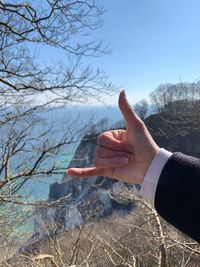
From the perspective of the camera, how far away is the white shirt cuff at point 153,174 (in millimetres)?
884

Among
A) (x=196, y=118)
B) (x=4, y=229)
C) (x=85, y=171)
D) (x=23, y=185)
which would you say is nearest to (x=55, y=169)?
(x=23, y=185)

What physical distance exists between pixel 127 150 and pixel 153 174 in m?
0.13

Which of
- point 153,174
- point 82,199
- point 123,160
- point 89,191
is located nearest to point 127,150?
point 123,160

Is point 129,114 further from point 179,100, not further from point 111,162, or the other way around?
point 179,100

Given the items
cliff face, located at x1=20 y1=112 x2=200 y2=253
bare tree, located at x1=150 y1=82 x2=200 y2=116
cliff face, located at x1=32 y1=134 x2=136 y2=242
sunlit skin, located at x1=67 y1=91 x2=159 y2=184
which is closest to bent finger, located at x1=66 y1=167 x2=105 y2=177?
sunlit skin, located at x1=67 y1=91 x2=159 y2=184

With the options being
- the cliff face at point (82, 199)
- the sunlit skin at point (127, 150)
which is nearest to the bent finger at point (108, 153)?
the sunlit skin at point (127, 150)

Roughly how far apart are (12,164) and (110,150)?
24.2 ft

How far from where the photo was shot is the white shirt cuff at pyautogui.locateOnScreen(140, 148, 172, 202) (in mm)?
884

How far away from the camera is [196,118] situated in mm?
9070

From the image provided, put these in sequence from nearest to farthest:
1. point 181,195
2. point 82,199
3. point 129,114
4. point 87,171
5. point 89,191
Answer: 1. point 181,195
2. point 129,114
3. point 87,171
4. point 82,199
5. point 89,191

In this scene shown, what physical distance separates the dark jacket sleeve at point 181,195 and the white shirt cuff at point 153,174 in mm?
17

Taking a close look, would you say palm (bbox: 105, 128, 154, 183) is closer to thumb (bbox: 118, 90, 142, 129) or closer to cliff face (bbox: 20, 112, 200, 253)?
thumb (bbox: 118, 90, 142, 129)

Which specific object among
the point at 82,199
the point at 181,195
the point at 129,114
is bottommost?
the point at 82,199

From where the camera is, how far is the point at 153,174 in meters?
0.90
